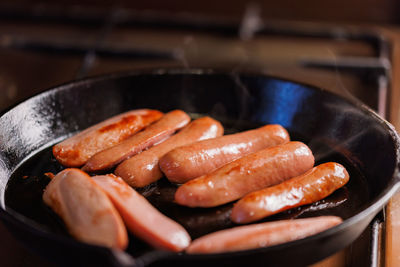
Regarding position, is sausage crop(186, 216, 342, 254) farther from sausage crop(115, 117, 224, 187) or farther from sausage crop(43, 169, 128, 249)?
sausage crop(115, 117, 224, 187)

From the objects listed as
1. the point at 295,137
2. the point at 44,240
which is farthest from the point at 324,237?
the point at 295,137

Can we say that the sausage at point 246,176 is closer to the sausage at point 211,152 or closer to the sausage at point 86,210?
the sausage at point 211,152

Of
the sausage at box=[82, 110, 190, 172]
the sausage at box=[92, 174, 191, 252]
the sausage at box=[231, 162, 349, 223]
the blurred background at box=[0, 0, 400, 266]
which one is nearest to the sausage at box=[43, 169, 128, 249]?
the sausage at box=[92, 174, 191, 252]

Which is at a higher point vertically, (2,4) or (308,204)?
(2,4)

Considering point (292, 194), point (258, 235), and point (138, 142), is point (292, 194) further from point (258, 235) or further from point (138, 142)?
point (138, 142)

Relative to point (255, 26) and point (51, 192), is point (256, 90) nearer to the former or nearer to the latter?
point (51, 192)

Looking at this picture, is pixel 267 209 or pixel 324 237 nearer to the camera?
pixel 324 237

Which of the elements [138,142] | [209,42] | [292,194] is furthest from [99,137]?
[209,42]
